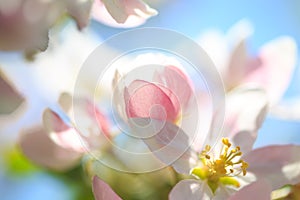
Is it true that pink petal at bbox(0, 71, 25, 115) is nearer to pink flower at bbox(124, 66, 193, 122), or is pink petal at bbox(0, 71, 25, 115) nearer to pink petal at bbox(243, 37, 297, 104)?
pink flower at bbox(124, 66, 193, 122)

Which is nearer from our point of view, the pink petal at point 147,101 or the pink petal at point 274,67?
the pink petal at point 147,101

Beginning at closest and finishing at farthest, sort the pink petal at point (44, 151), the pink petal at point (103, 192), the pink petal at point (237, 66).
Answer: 1. the pink petal at point (103, 192)
2. the pink petal at point (44, 151)
3. the pink petal at point (237, 66)

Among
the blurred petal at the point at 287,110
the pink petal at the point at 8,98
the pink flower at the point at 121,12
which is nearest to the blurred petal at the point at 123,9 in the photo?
the pink flower at the point at 121,12

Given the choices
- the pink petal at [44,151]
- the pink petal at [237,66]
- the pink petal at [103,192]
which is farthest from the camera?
the pink petal at [237,66]

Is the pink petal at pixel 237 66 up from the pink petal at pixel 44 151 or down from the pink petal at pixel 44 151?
up

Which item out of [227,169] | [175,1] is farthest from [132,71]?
[175,1]

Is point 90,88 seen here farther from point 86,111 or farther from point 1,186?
point 1,186

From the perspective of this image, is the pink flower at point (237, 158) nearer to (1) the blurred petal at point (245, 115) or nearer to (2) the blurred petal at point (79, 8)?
(1) the blurred petal at point (245, 115)
